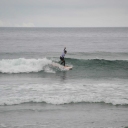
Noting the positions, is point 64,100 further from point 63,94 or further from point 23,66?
point 23,66

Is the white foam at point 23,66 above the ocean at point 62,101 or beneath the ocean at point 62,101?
above

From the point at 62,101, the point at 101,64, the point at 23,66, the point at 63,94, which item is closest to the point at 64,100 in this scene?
the point at 62,101

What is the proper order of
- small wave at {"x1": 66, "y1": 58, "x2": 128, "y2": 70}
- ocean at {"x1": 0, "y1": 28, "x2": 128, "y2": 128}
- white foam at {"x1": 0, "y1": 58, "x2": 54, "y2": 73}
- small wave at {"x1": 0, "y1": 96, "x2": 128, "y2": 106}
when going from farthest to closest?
small wave at {"x1": 66, "y1": 58, "x2": 128, "y2": 70}
white foam at {"x1": 0, "y1": 58, "x2": 54, "y2": 73}
small wave at {"x1": 0, "y1": 96, "x2": 128, "y2": 106}
ocean at {"x1": 0, "y1": 28, "x2": 128, "y2": 128}

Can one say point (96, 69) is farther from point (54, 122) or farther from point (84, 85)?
point (54, 122)

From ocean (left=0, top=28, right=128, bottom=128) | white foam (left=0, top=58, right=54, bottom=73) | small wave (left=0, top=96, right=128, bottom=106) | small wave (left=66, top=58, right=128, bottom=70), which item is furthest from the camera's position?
small wave (left=66, top=58, right=128, bottom=70)

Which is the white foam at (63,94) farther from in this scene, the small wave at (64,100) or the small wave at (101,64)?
the small wave at (101,64)

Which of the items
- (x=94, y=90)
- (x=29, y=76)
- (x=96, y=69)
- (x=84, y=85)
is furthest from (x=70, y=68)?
(x=94, y=90)

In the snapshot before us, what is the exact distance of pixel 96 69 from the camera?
84.3 ft

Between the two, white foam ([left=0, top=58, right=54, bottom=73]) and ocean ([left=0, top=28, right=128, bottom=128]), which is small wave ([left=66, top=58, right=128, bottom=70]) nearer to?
ocean ([left=0, top=28, right=128, bottom=128])

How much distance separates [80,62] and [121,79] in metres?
8.47

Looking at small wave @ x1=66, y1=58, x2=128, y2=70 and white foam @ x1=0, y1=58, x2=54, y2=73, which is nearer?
white foam @ x1=0, y1=58, x2=54, y2=73

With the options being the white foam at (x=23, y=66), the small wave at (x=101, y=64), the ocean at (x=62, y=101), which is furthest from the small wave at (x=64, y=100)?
the small wave at (x=101, y=64)

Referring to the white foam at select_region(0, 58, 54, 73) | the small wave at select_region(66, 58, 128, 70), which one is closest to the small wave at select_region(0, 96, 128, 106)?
the white foam at select_region(0, 58, 54, 73)

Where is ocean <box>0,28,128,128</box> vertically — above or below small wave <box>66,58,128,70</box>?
below
